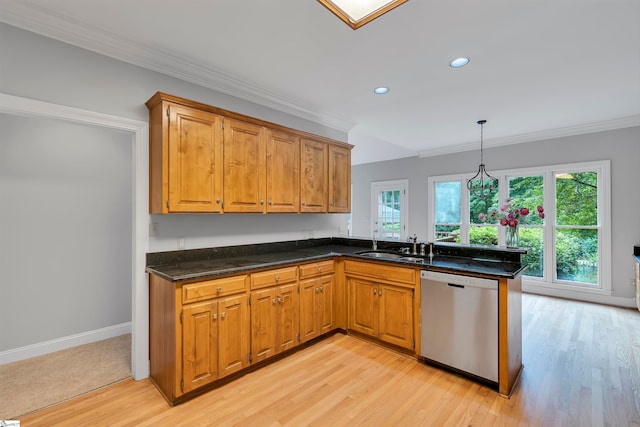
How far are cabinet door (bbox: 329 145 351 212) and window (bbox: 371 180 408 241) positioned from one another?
3.18m

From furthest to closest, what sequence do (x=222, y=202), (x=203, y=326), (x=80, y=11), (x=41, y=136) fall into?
1. (x=41, y=136)
2. (x=222, y=202)
3. (x=203, y=326)
4. (x=80, y=11)

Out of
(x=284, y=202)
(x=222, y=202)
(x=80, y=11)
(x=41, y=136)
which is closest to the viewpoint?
(x=80, y=11)

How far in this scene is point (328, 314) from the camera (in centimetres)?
331

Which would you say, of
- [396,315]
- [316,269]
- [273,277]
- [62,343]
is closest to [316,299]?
[316,269]

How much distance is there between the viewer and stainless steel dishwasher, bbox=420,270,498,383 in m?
2.34

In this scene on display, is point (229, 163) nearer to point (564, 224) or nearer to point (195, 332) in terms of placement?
point (195, 332)

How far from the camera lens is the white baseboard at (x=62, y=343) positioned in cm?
275

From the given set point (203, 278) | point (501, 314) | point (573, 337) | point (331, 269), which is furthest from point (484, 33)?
point (573, 337)

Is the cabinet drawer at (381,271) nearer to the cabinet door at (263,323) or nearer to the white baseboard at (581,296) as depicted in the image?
the cabinet door at (263,323)

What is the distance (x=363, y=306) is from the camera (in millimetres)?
3242

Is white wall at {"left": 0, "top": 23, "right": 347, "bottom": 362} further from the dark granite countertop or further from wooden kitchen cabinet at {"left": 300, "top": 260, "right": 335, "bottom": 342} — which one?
wooden kitchen cabinet at {"left": 300, "top": 260, "right": 335, "bottom": 342}

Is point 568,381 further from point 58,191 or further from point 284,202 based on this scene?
point 58,191

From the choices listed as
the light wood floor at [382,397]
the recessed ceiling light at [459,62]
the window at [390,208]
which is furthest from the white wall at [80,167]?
the window at [390,208]

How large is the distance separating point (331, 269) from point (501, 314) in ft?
5.56
